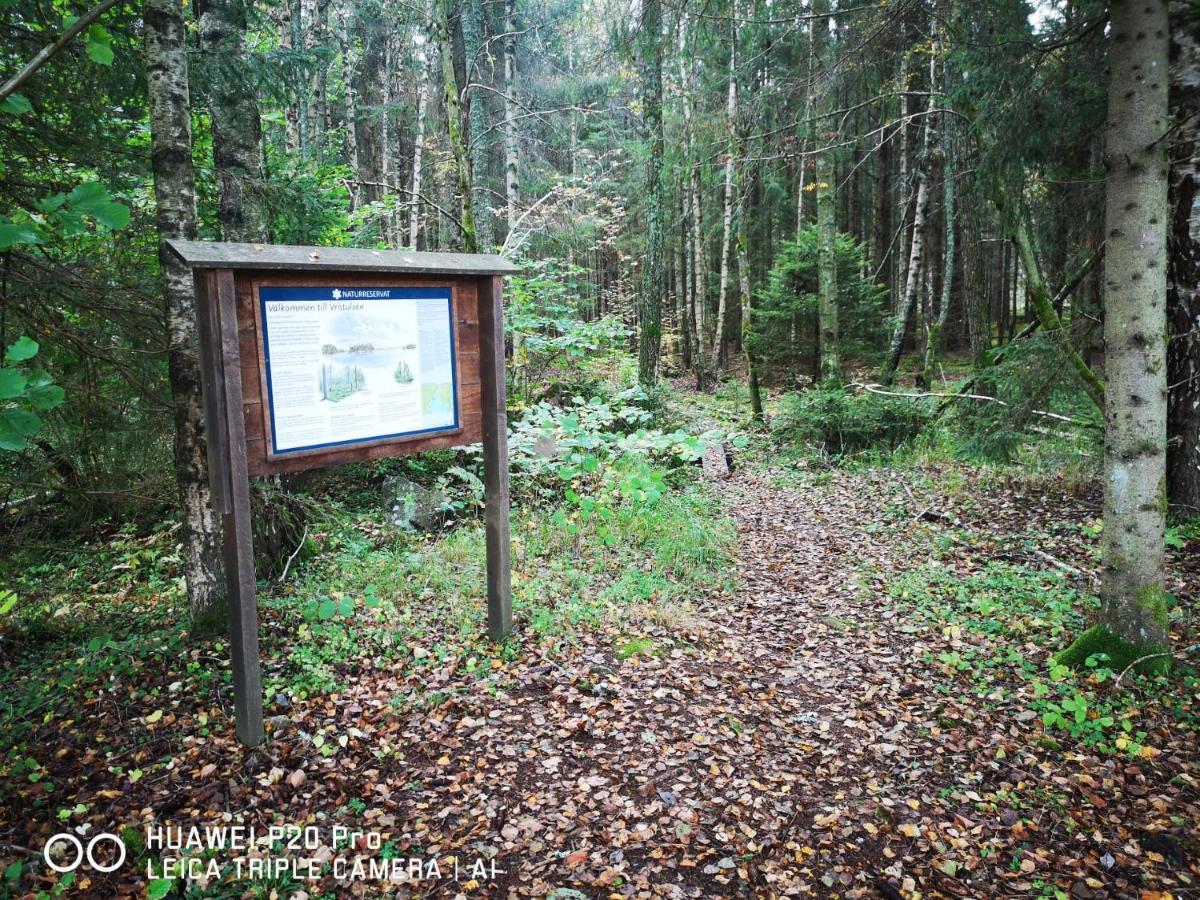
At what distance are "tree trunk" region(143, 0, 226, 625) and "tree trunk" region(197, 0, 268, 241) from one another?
140 centimetres

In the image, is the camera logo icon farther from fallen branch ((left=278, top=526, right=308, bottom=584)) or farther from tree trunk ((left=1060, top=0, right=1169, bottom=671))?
tree trunk ((left=1060, top=0, right=1169, bottom=671))

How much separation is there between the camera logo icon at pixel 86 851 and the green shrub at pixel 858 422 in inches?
392

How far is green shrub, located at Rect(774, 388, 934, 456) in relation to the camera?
10648 mm

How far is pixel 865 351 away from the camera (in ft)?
56.7

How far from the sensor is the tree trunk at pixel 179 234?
13.8 feet

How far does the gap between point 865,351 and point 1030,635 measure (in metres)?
13.7

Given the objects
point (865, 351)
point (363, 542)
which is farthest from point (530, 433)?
point (865, 351)

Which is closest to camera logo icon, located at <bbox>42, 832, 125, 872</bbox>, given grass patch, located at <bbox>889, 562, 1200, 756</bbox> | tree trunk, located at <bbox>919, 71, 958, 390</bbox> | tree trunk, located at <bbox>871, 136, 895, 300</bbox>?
grass patch, located at <bbox>889, 562, 1200, 756</bbox>

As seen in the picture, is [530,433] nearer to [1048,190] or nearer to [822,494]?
[822,494]

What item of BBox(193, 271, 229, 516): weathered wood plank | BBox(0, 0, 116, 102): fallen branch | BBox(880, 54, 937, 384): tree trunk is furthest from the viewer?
BBox(880, 54, 937, 384): tree trunk

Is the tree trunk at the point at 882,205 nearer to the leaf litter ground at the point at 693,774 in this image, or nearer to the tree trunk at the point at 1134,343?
the tree trunk at the point at 1134,343

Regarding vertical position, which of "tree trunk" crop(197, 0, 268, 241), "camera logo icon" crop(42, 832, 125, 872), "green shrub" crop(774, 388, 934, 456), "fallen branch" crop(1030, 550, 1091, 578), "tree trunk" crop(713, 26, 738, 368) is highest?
"tree trunk" crop(713, 26, 738, 368)

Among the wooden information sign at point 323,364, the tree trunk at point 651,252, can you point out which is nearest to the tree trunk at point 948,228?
the tree trunk at point 651,252

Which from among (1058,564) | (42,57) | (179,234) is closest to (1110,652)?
(1058,564)
